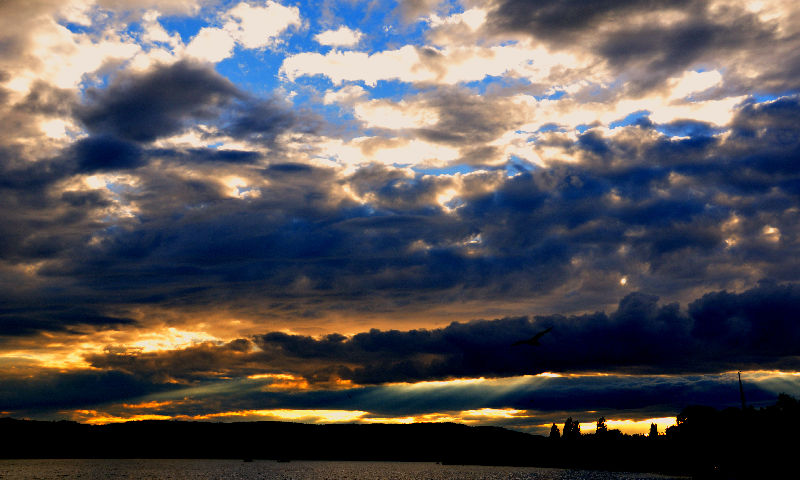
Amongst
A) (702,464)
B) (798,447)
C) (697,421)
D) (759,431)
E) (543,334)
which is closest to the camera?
(543,334)

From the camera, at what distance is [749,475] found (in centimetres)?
12781

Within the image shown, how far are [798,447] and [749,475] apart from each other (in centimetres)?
1392

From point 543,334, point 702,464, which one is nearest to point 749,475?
point 702,464

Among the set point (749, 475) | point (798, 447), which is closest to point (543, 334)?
point (798, 447)

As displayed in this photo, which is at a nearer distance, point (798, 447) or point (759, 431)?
point (798, 447)

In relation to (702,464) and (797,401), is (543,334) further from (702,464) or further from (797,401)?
(702,464)

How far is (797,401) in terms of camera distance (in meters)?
134

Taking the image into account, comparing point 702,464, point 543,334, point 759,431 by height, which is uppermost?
point 543,334

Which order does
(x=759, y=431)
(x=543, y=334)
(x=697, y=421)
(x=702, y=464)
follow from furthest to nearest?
(x=697, y=421) → (x=702, y=464) → (x=759, y=431) → (x=543, y=334)

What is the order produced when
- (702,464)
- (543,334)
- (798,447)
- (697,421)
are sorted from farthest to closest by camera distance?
1. (697,421)
2. (702,464)
3. (798,447)
4. (543,334)

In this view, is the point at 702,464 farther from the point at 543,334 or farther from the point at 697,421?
the point at 543,334

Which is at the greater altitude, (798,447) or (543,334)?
(543,334)

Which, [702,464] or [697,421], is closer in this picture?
[702,464]

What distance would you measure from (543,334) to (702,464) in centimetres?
12830
